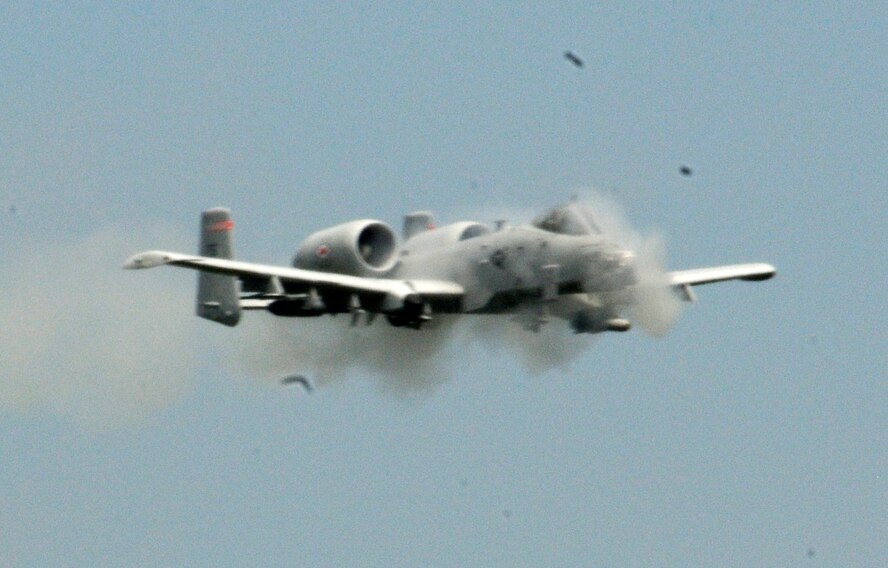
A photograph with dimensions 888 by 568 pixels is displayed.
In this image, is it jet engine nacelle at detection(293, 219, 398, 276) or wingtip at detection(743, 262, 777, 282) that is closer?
jet engine nacelle at detection(293, 219, 398, 276)

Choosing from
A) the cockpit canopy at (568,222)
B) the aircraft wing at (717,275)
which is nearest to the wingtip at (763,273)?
the aircraft wing at (717,275)

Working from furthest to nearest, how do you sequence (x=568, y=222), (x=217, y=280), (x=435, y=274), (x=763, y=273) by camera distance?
(x=763, y=273) < (x=217, y=280) < (x=435, y=274) < (x=568, y=222)

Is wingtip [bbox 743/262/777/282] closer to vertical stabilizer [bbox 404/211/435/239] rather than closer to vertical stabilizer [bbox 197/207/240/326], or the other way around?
vertical stabilizer [bbox 404/211/435/239]

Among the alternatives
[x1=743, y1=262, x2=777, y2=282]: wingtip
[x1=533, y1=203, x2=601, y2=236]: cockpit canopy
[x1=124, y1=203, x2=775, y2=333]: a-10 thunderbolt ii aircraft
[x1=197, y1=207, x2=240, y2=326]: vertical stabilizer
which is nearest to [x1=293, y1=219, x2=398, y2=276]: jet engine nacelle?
[x1=124, y1=203, x2=775, y2=333]: a-10 thunderbolt ii aircraft

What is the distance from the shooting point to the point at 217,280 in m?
78.0

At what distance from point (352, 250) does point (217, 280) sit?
3.65 meters

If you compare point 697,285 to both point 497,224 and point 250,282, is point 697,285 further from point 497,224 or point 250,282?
point 250,282

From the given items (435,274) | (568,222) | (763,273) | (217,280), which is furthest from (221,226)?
(763,273)

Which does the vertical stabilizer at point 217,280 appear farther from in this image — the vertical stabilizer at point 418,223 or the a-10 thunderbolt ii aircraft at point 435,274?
the vertical stabilizer at point 418,223

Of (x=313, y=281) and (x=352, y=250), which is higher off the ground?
(x=352, y=250)

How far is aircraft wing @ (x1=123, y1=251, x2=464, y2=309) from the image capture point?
74062 mm

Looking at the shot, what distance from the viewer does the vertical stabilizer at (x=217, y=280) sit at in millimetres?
77688

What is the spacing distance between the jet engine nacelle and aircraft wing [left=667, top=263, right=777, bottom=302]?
7.65 metres

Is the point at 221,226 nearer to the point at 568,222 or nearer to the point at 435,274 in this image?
the point at 435,274
